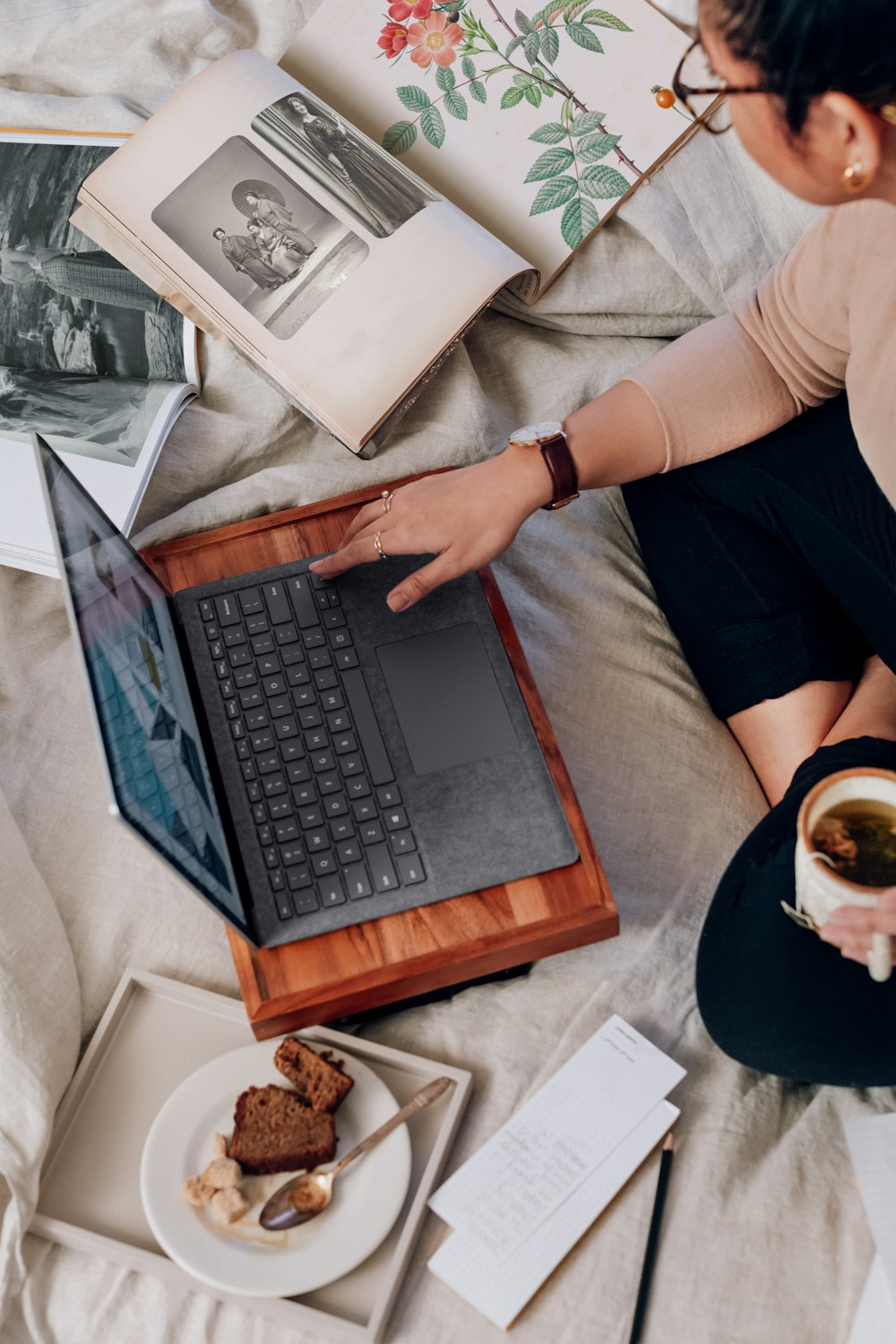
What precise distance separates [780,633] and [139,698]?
556 millimetres

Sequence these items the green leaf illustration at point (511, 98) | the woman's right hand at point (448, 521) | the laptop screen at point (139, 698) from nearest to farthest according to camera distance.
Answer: the laptop screen at point (139, 698), the woman's right hand at point (448, 521), the green leaf illustration at point (511, 98)

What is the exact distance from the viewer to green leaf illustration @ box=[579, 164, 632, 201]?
1.04m

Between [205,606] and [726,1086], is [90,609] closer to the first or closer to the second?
[205,606]

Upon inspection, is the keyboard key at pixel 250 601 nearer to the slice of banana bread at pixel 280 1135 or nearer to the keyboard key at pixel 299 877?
the keyboard key at pixel 299 877

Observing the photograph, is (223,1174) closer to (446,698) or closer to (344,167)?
(446,698)

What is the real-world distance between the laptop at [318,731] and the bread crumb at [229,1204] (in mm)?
177

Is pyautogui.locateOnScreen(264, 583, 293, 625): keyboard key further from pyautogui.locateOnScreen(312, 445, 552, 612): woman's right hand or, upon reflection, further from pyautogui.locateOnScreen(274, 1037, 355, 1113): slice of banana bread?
pyautogui.locateOnScreen(274, 1037, 355, 1113): slice of banana bread

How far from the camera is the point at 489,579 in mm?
885

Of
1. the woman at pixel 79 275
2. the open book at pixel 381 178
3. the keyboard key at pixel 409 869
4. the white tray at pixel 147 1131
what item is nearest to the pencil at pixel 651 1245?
the white tray at pixel 147 1131

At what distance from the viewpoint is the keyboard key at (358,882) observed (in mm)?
764

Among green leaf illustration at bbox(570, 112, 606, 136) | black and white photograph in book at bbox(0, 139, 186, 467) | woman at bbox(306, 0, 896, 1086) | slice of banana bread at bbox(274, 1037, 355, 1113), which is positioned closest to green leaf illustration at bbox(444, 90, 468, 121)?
green leaf illustration at bbox(570, 112, 606, 136)

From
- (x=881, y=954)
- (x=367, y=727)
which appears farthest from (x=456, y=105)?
(x=881, y=954)

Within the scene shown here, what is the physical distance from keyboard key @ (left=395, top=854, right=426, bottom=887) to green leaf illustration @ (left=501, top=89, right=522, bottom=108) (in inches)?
29.2

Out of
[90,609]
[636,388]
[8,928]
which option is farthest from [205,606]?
[636,388]
